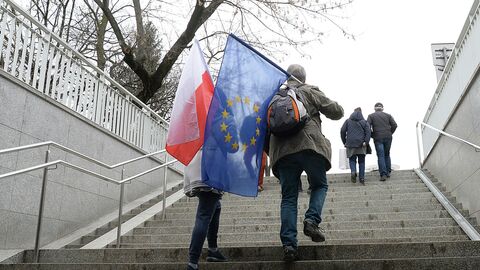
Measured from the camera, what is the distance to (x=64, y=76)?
24.3 ft

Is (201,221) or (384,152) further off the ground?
(384,152)

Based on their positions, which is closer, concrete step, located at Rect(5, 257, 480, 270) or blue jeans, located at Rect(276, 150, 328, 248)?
concrete step, located at Rect(5, 257, 480, 270)

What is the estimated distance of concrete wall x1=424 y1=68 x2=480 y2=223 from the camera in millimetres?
6344

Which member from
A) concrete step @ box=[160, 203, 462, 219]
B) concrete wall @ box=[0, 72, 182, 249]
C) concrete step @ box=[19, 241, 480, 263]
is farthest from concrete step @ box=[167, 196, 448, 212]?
concrete step @ box=[19, 241, 480, 263]

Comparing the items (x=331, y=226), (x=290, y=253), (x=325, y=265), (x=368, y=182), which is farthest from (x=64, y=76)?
(x=368, y=182)

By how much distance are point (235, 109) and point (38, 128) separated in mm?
3464

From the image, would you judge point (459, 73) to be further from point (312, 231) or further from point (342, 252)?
point (312, 231)

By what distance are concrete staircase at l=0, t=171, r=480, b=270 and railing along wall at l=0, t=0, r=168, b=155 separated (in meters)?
2.05

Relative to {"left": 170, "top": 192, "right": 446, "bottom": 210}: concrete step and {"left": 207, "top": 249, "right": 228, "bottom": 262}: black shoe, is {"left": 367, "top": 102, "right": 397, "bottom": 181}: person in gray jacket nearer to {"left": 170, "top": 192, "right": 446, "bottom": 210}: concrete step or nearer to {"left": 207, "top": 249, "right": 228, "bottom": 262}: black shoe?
{"left": 170, "top": 192, "right": 446, "bottom": 210}: concrete step

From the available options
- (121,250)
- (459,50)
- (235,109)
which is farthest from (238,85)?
(459,50)

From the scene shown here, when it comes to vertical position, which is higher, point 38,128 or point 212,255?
point 38,128

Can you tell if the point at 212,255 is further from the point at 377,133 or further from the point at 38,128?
the point at 377,133

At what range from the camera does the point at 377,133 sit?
9.98m

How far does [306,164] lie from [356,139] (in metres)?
5.95
